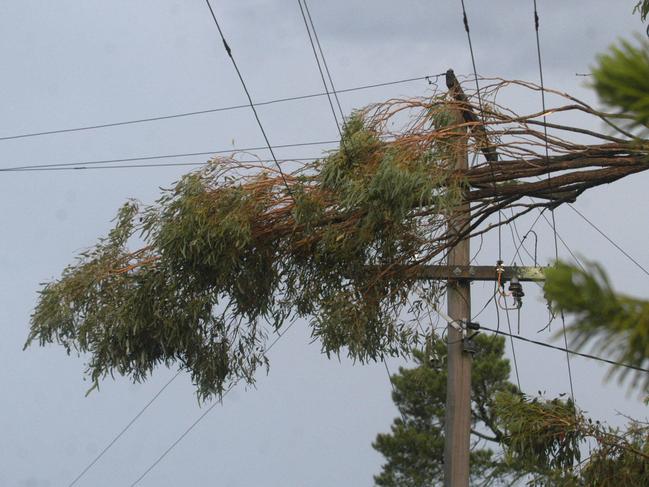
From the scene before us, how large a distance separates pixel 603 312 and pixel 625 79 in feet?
1.18

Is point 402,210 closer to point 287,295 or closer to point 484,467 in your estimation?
point 287,295

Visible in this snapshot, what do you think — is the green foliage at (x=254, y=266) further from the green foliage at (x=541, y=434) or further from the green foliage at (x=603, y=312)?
the green foliage at (x=603, y=312)

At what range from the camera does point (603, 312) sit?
200 centimetres

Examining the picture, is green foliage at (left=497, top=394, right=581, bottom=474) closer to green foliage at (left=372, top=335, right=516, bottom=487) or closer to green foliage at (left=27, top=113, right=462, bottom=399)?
green foliage at (left=27, top=113, right=462, bottom=399)

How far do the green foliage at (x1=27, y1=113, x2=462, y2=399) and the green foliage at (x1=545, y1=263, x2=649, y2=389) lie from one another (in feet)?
25.7

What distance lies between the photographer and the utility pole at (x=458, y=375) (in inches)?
444

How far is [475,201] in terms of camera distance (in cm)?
1093

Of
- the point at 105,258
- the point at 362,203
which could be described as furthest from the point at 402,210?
the point at 105,258

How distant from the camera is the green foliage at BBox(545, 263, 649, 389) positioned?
1992 millimetres

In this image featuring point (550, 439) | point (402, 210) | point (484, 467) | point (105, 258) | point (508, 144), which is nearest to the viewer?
point (402, 210)

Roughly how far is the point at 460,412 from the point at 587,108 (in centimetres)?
300

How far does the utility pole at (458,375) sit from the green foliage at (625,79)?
30.3 ft

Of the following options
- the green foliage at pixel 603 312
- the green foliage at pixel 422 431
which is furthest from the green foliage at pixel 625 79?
the green foliage at pixel 422 431

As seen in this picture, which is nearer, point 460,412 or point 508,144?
point 508,144
